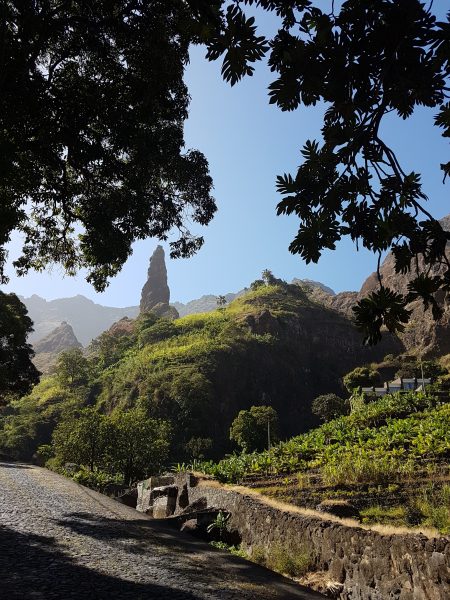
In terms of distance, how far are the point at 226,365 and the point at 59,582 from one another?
56.5 metres

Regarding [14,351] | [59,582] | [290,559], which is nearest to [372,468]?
[290,559]

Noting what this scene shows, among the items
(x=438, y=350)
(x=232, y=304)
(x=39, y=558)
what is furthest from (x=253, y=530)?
(x=232, y=304)

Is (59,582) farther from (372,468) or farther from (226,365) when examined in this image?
(226,365)

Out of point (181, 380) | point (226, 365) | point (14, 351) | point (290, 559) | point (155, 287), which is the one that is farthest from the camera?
point (155, 287)

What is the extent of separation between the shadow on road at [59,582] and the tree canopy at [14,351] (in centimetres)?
1778

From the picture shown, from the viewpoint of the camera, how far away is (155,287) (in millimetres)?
145000

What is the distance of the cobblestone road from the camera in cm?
546

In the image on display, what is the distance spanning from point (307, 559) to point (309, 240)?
6366 millimetres

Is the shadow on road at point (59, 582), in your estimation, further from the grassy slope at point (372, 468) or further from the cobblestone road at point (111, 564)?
the grassy slope at point (372, 468)

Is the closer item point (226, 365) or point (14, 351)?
point (14, 351)

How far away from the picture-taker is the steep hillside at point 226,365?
53781 mm

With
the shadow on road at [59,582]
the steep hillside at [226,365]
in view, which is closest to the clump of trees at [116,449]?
the steep hillside at [226,365]

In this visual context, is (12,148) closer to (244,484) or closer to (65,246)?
(65,246)

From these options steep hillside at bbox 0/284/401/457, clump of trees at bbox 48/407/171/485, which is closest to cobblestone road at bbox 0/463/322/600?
clump of trees at bbox 48/407/171/485
